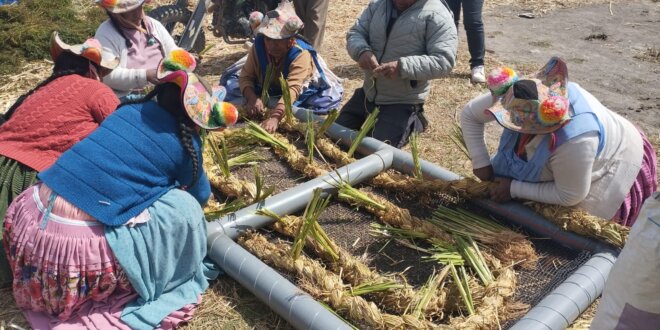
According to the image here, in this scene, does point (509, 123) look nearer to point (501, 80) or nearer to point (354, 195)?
point (501, 80)

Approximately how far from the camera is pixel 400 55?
14.0 ft

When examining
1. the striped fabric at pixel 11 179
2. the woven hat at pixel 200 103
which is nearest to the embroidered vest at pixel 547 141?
the woven hat at pixel 200 103

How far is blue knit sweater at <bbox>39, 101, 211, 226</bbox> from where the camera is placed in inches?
93.7

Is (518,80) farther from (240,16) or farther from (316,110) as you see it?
(240,16)

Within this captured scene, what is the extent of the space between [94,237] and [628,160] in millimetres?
2463

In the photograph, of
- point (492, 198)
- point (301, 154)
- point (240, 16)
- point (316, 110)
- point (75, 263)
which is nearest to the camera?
point (75, 263)

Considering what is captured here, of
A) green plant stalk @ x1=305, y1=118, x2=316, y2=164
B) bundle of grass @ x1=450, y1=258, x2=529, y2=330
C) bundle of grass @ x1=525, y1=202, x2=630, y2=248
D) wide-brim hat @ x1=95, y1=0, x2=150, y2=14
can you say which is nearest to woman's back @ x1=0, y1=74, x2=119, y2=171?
wide-brim hat @ x1=95, y1=0, x2=150, y2=14

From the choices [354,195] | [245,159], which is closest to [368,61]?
[245,159]

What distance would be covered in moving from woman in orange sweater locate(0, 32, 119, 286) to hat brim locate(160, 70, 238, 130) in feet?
2.16

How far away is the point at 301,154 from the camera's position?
12.8 ft

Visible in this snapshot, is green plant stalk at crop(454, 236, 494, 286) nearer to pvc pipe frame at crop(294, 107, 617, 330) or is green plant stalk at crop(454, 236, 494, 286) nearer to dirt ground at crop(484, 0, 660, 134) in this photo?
pvc pipe frame at crop(294, 107, 617, 330)

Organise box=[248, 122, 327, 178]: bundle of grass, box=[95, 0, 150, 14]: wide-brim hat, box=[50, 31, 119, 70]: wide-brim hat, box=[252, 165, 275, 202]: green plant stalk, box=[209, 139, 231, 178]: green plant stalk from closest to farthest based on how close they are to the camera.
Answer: box=[252, 165, 275, 202]: green plant stalk < box=[50, 31, 119, 70]: wide-brim hat < box=[209, 139, 231, 178]: green plant stalk < box=[248, 122, 327, 178]: bundle of grass < box=[95, 0, 150, 14]: wide-brim hat

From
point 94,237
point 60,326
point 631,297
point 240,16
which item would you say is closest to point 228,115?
point 94,237

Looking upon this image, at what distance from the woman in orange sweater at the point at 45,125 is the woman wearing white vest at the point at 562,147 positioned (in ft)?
6.58
